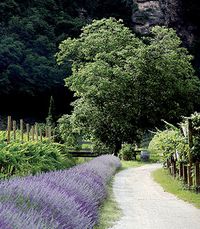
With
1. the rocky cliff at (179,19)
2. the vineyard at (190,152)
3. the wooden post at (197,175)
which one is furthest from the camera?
the rocky cliff at (179,19)

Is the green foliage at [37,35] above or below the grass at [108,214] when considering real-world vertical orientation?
above

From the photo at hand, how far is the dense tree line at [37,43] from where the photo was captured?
220 ft

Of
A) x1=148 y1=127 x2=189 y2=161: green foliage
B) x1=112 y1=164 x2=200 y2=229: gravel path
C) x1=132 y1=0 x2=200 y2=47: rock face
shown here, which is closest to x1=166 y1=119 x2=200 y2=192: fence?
x1=148 y1=127 x2=189 y2=161: green foliage

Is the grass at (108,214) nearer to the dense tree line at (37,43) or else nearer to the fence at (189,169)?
the fence at (189,169)

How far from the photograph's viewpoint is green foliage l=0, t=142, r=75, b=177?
12.0 metres

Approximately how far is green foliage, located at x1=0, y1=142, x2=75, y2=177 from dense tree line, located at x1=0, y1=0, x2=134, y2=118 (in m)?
51.4

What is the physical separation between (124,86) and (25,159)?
29.7 meters

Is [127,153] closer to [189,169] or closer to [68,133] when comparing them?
[68,133]

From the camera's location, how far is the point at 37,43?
233 ft

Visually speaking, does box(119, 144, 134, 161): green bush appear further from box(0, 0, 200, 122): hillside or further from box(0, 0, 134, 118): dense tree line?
box(0, 0, 200, 122): hillside

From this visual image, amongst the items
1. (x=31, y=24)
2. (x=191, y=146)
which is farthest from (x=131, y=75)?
(x=31, y=24)

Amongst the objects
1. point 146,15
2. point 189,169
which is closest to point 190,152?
point 189,169

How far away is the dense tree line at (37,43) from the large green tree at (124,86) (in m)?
20.9

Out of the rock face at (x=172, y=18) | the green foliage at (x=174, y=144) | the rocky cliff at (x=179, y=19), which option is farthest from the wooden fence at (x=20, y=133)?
the rock face at (x=172, y=18)
